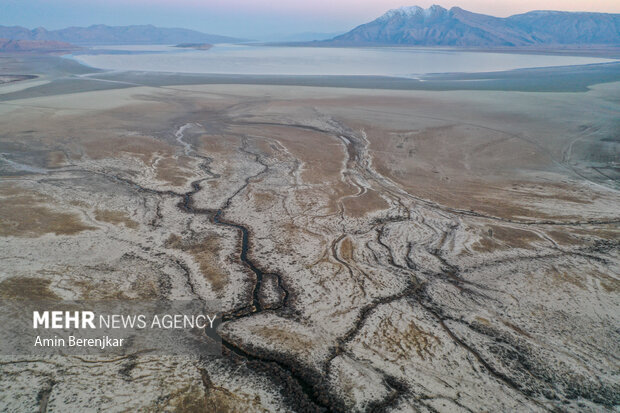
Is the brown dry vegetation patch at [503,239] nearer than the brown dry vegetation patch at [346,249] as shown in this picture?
No

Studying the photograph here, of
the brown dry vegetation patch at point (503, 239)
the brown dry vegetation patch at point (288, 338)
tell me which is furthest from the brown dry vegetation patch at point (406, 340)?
the brown dry vegetation patch at point (503, 239)

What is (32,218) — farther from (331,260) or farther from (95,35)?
(95,35)

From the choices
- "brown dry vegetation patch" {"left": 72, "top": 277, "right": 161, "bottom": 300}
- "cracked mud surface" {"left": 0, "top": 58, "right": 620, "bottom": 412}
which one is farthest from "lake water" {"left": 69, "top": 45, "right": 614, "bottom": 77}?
"brown dry vegetation patch" {"left": 72, "top": 277, "right": 161, "bottom": 300}

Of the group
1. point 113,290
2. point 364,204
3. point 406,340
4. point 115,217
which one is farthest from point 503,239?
point 115,217

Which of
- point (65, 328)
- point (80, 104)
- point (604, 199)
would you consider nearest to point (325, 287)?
point (65, 328)

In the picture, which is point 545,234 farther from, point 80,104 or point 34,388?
point 80,104

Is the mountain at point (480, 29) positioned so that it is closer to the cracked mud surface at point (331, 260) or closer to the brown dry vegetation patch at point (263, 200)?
the cracked mud surface at point (331, 260)

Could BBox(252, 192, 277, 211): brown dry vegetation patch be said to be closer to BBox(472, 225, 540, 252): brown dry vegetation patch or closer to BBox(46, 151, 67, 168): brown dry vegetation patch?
BBox(472, 225, 540, 252): brown dry vegetation patch
